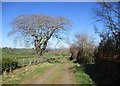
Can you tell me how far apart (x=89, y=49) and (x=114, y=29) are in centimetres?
2440

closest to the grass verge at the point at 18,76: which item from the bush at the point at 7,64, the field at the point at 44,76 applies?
the field at the point at 44,76

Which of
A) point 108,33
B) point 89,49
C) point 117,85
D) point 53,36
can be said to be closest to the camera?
point 117,85

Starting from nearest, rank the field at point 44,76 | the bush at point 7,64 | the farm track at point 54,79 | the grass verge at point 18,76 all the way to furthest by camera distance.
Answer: the grass verge at point 18,76
the farm track at point 54,79
the field at point 44,76
the bush at point 7,64

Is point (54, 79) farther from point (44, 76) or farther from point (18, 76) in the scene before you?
point (18, 76)

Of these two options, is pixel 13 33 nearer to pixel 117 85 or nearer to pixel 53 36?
pixel 53 36

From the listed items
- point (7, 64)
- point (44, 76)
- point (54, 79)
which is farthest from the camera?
point (7, 64)

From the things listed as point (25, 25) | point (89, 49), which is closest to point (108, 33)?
point (89, 49)

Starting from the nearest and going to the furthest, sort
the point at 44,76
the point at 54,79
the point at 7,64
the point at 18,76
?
1. the point at 54,79
2. the point at 18,76
3. the point at 44,76
4. the point at 7,64

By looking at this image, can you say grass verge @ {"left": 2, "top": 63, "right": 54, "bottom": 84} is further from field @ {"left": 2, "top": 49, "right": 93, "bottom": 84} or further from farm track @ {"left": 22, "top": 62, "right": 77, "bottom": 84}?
farm track @ {"left": 22, "top": 62, "right": 77, "bottom": 84}

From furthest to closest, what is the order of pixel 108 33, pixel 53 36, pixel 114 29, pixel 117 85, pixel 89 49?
pixel 53 36
pixel 89 49
pixel 108 33
pixel 114 29
pixel 117 85

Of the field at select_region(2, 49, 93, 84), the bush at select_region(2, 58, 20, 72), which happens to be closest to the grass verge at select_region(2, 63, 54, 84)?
the field at select_region(2, 49, 93, 84)

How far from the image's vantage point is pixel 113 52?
18922mm

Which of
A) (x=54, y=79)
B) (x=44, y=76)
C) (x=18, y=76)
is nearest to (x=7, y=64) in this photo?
(x=18, y=76)

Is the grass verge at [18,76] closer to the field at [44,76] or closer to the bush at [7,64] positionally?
Result: the field at [44,76]
